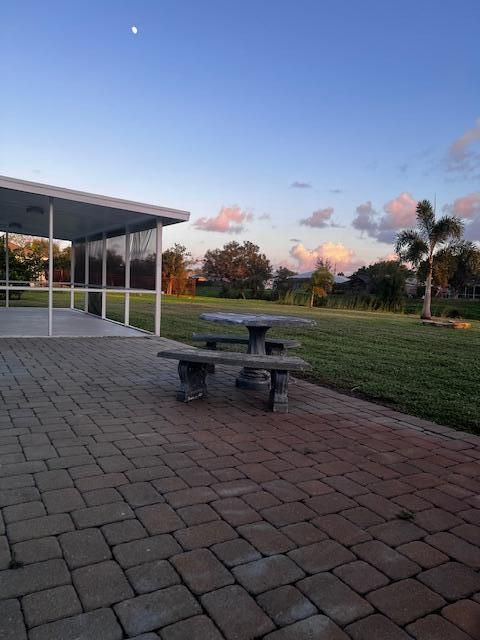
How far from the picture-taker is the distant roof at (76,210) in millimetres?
8664

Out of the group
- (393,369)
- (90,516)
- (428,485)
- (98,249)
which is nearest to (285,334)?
(393,369)

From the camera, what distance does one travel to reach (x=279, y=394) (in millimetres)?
4762

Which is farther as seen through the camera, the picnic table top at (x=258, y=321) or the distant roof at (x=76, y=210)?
the distant roof at (x=76, y=210)

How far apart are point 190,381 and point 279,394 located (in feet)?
3.10

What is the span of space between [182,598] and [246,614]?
263 millimetres

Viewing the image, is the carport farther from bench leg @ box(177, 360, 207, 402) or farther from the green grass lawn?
bench leg @ box(177, 360, 207, 402)

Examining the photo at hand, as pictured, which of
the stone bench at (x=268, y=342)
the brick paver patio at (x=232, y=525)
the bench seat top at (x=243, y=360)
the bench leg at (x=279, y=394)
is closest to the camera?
the brick paver patio at (x=232, y=525)

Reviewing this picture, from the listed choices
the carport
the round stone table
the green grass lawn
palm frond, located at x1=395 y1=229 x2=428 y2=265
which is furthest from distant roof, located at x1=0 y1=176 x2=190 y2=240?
palm frond, located at x1=395 y1=229 x2=428 y2=265

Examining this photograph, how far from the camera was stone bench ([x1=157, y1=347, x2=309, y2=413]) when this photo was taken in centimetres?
459

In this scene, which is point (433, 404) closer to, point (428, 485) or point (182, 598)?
point (428, 485)

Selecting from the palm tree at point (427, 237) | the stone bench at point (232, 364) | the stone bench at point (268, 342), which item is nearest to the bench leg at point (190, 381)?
the stone bench at point (232, 364)

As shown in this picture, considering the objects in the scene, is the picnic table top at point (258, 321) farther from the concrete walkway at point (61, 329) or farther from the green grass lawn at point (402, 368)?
the concrete walkway at point (61, 329)

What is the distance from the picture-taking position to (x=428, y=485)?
3.13 metres

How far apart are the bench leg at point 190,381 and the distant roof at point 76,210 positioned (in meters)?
5.27
